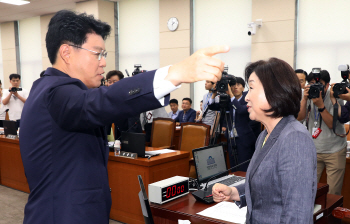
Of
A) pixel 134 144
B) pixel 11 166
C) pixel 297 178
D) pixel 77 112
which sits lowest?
pixel 11 166

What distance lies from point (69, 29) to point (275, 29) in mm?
5548

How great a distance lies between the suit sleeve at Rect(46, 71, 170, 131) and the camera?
2.17ft

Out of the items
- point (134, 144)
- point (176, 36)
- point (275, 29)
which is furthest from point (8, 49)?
point (134, 144)

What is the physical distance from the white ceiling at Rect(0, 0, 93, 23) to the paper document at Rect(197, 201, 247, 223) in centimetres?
753

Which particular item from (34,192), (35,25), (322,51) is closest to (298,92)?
(34,192)

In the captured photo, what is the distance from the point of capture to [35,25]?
384 inches

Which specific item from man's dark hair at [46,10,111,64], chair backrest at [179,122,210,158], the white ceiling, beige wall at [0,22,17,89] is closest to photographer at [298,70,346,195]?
chair backrest at [179,122,210,158]

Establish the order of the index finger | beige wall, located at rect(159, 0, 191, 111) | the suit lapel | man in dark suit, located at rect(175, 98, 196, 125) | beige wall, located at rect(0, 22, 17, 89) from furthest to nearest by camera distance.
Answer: beige wall, located at rect(0, 22, 17, 89), beige wall, located at rect(159, 0, 191, 111), man in dark suit, located at rect(175, 98, 196, 125), the suit lapel, the index finger

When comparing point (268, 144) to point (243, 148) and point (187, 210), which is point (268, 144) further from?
point (243, 148)

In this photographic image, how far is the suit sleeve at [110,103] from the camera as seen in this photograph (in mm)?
661

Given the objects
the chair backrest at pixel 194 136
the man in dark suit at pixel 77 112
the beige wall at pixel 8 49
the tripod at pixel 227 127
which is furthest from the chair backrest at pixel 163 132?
the beige wall at pixel 8 49

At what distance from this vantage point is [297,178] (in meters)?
1.05

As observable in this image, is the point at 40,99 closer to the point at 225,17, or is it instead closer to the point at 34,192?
the point at 34,192

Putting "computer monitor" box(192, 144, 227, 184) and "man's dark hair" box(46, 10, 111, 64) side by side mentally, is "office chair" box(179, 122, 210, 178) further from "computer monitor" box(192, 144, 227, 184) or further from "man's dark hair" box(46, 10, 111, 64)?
"man's dark hair" box(46, 10, 111, 64)
